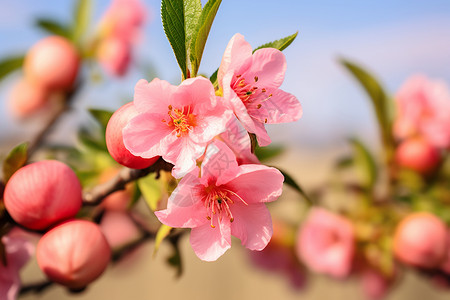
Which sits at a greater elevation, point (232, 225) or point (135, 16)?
point (135, 16)

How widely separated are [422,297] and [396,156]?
1.69 metres

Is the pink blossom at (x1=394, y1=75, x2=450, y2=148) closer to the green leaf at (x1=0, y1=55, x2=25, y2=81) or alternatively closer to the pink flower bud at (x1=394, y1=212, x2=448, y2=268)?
the pink flower bud at (x1=394, y1=212, x2=448, y2=268)

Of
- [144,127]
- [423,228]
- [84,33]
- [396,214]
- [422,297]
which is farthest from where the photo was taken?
[422,297]

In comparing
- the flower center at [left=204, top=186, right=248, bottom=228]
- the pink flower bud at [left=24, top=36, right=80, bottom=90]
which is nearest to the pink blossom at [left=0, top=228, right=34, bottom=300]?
the flower center at [left=204, top=186, right=248, bottom=228]

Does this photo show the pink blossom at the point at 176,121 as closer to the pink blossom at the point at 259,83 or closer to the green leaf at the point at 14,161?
the pink blossom at the point at 259,83

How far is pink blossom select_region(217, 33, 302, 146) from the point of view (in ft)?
1.40

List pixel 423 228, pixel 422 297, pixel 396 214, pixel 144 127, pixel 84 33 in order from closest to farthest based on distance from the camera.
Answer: pixel 144 127, pixel 423 228, pixel 396 214, pixel 84 33, pixel 422 297

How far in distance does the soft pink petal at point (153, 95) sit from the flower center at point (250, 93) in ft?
0.25

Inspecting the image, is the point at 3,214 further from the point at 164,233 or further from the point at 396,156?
the point at 396,156

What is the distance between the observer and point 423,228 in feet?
2.82

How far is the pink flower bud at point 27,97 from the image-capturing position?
3.46 feet

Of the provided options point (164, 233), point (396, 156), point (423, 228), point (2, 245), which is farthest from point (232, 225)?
point (396, 156)

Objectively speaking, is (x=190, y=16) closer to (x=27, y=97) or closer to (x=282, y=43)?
(x=282, y=43)

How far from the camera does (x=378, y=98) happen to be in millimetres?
979
